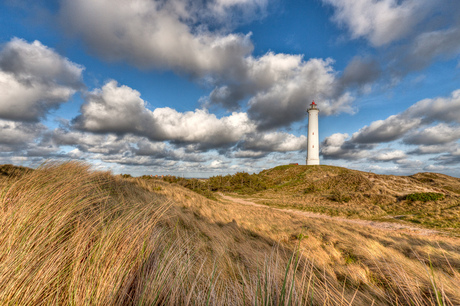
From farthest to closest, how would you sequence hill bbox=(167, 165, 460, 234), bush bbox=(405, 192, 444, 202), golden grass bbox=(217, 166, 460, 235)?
bush bbox=(405, 192, 444, 202), hill bbox=(167, 165, 460, 234), golden grass bbox=(217, 166, 460, 235)

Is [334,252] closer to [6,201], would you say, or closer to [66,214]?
[66,214]

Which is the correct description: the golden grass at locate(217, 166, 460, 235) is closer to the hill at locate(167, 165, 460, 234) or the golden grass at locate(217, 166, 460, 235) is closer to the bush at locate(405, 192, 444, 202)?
the hill at locate(167, 165, 460, 234)

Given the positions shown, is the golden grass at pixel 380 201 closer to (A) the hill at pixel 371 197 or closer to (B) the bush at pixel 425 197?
(A) the hill at pixel 371 197

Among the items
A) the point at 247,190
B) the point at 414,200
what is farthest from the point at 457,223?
the point at 247,190

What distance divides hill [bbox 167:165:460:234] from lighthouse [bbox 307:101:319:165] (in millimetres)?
7548

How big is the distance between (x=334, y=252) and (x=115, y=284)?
5.09 m

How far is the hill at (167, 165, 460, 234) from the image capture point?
43.9 ft

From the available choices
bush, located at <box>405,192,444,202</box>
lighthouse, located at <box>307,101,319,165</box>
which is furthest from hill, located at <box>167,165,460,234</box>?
lighthouse, located at <box>307,101,319,165</box>

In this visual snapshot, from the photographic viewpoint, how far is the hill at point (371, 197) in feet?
43.9

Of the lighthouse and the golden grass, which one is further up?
the lighthouse

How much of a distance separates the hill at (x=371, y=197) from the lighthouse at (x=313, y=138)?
24.8 ft

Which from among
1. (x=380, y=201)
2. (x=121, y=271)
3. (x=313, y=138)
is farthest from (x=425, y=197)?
(x=313, y=138)

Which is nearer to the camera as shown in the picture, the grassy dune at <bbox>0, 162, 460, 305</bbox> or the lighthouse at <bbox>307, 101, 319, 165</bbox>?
the grassy dune at <bbox>0, 162, 460, 305</bbox>

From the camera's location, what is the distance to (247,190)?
35469 mm
